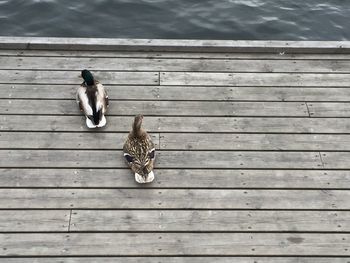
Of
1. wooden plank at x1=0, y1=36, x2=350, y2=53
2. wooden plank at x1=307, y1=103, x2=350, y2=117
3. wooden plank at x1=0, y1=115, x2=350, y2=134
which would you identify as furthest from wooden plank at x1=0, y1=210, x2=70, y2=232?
wooden plank at x1=307, y1=103, x2=350, y2=117

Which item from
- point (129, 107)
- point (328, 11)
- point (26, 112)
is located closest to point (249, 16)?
point (328, 11)

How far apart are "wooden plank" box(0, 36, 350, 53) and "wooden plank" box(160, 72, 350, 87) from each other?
0.57m

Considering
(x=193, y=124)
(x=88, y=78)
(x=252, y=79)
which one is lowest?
(x=193, y=124)

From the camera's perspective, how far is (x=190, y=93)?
6.98 meters

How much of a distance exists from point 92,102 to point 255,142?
Result: 2.15 m

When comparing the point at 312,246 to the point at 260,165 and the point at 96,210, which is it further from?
the point at 96,210

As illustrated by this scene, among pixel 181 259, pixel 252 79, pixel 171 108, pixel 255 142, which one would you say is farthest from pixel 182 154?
pixel 252 79

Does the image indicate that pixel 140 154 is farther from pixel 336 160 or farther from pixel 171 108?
pixel 336 160

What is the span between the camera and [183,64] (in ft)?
24.5

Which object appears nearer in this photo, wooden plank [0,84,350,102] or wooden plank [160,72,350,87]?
wooden plank [0,84,350,102]

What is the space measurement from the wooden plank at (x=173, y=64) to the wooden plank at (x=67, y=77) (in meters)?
0.11

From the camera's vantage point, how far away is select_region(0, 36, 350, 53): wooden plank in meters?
7.57

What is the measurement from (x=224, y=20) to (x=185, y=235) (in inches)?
277

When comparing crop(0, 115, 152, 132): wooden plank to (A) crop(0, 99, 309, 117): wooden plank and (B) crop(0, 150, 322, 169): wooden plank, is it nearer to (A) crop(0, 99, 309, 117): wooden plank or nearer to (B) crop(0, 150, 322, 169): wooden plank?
(A) crop(0, 99, 309, 117): wooden plank
